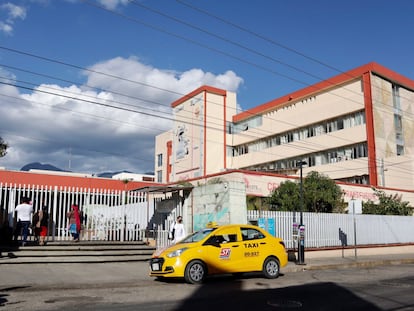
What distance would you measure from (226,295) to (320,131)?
41.0 m

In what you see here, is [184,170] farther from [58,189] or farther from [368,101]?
[58,189]

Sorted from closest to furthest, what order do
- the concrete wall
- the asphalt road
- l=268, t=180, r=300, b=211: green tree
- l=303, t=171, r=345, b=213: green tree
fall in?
1. the asphalt road
2. the concrete wall
3. l=268, t=180, r=300, b=211: green tree
4. l=303, t=171, r=345, b=213: green tree

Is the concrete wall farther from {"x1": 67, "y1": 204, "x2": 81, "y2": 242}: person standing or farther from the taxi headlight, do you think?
the taxi headlight

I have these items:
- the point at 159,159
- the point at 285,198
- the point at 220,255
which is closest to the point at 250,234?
the point at 220,255

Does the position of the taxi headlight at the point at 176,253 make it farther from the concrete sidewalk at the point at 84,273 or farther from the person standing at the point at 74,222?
the person standing at the point at 74,222

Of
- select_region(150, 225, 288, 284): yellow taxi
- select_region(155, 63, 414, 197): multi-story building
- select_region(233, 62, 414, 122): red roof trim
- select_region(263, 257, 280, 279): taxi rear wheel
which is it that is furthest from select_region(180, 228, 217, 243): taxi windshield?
select_region(233, 62, 414, 122): red roof trim

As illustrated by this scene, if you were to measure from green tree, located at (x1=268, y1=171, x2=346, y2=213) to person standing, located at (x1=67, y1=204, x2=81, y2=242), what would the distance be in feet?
38.7

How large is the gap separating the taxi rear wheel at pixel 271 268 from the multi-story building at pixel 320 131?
2778 centimetres

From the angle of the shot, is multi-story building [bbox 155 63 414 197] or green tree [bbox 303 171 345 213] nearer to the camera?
green tree [bbox 303 171 345 213]

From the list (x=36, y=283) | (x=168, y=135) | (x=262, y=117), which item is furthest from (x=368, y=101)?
(x=168, y=135)

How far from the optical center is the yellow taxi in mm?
11976

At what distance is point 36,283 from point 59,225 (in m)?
8.81

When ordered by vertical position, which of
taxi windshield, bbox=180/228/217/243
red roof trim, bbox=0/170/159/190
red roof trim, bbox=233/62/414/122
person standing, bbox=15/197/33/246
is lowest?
taxi windshield, bbox=180/228/217/243

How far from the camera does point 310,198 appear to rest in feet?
88.6
